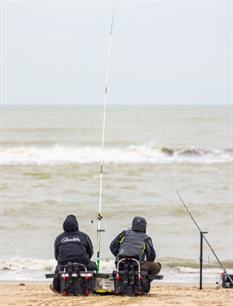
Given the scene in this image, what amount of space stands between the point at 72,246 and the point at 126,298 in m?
0.78

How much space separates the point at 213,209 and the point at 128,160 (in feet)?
52.1

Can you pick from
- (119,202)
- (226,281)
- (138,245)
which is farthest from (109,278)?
(119,202)

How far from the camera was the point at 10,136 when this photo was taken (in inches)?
1925

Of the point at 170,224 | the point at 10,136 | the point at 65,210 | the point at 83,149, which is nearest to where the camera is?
the point at 170,224

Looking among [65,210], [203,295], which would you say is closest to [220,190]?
[65,210]

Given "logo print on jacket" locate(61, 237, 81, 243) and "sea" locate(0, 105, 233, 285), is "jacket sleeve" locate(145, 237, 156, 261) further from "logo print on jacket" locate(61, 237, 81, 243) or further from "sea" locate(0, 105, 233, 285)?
"sea" locate(0, 105, 233, 285)

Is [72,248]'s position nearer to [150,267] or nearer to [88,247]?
[88,247]

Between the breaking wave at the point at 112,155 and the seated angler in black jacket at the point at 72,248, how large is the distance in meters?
21.7

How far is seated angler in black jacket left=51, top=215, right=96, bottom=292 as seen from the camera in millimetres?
8164

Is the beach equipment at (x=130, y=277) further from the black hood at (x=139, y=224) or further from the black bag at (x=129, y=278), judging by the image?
the black hood at (x=139, y=224)

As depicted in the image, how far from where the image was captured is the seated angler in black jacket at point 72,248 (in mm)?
8164

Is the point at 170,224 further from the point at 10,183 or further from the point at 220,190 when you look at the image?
the point at 10,183

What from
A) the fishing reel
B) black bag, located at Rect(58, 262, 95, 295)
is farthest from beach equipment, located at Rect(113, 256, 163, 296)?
the fishing reel

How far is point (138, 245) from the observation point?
8242 millimetres
